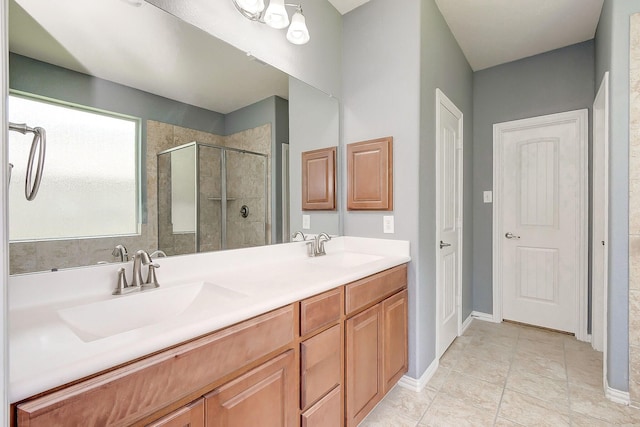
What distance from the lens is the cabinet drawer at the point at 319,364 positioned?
1158 millimetres

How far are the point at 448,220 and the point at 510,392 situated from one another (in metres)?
1.24

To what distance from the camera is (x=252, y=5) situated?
4.73ft

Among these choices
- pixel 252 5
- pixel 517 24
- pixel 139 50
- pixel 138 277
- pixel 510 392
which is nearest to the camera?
pixel 138 277

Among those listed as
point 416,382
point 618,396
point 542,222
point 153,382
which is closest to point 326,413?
point 153,382

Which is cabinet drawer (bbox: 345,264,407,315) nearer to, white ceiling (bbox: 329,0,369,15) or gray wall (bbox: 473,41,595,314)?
gray wall (bbox: 473,41,595,314)

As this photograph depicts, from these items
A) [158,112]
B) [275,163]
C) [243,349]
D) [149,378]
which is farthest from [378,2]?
[149,378]

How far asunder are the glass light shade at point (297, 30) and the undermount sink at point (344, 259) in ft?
4.28

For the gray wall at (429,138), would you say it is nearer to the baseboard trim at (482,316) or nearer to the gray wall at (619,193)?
the gray wall at (619,193)

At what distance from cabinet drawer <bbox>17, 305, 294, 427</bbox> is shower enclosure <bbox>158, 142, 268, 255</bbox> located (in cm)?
59

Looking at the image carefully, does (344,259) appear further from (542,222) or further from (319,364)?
(542,222)

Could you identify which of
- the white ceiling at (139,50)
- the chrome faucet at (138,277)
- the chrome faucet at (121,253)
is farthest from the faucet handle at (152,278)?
the white ceiling at (139,50)

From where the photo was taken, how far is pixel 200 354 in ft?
2.65

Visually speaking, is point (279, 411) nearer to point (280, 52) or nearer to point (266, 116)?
point (266, 116)

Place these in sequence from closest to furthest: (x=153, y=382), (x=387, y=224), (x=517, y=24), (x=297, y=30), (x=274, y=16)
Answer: (x=153, y=382) < (x=274, y=16) < (x=297, y=30) < (x=387, y=224) < (x=517, y=24)
